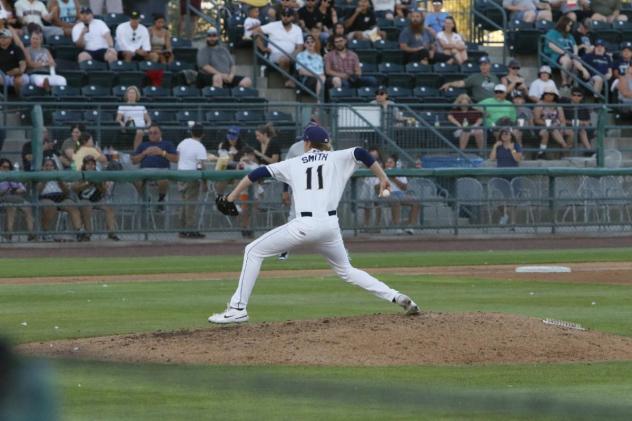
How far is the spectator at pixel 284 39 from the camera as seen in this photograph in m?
25.4

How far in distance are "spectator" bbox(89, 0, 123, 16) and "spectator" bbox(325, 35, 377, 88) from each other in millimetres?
4524

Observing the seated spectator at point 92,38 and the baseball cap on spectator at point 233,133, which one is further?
the seated spectator at point 92,38

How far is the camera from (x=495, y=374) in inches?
321

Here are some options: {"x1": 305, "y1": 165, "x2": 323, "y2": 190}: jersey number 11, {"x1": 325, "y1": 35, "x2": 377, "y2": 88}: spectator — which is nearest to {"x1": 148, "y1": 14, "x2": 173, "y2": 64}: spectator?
{"x1": 325, "y1": 35, "x2": 377, "y2": 88}: spectator

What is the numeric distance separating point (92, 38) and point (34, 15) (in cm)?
125

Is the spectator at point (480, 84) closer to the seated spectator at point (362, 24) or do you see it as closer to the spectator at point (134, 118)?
the seated spectator at point (362, 24)

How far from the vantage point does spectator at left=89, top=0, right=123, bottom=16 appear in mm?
25094

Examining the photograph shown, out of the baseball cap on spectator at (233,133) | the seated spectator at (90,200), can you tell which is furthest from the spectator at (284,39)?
the seated spectator at (90,200)

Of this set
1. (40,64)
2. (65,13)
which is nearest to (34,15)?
(65,13)

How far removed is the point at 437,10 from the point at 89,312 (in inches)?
704

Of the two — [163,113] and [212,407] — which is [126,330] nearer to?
[212,407]

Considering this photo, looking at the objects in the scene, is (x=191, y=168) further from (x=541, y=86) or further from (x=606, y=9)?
(x=606, y=9)

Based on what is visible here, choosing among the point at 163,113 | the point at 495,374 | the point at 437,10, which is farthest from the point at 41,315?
the point at 437,10

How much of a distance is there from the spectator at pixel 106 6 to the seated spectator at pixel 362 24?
518 centimetres
